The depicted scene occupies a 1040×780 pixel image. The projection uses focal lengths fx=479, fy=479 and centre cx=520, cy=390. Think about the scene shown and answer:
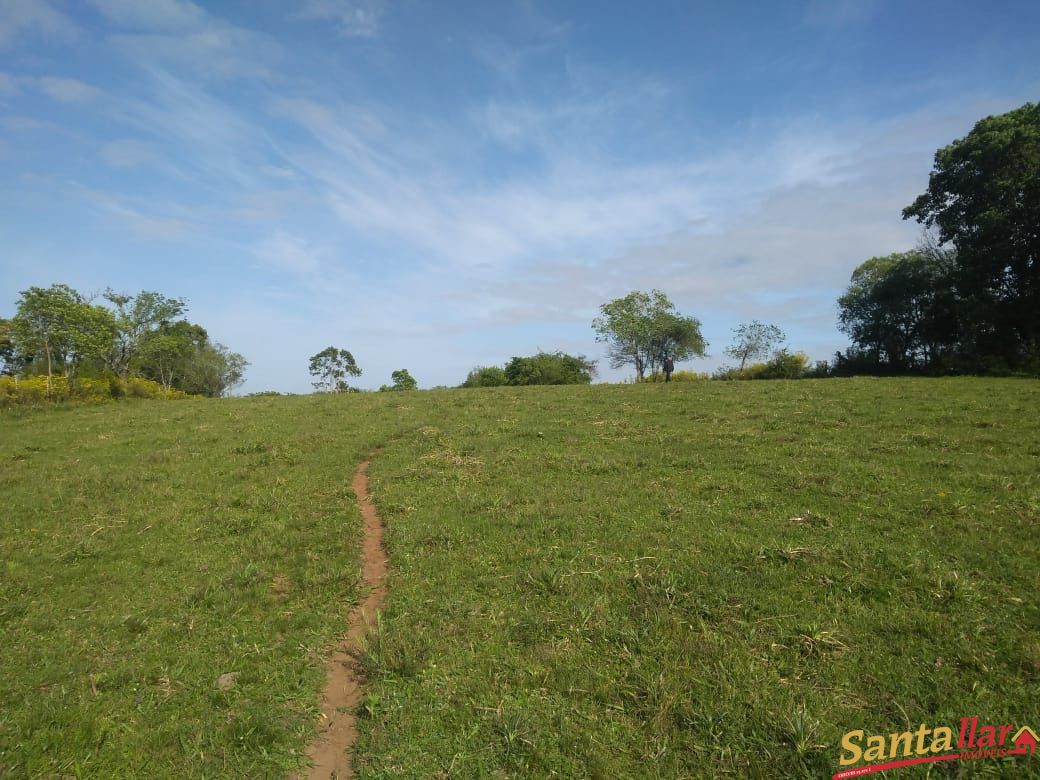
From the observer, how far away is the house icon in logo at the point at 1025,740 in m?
4.05

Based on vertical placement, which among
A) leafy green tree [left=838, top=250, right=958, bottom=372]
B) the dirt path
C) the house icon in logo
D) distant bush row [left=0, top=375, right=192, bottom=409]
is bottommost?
the dirt path

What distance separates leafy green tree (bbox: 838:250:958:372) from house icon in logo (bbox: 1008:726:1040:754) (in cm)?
4277

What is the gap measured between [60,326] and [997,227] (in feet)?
252

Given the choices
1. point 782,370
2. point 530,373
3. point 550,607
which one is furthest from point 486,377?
point 550,607

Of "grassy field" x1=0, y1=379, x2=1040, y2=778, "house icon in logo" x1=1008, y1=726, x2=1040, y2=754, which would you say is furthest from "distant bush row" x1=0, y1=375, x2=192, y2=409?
"house icon in logo" x1=1008, y1=726, x2=1040, y2=754

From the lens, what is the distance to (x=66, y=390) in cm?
3616

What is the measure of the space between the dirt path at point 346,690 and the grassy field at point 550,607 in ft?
0.59

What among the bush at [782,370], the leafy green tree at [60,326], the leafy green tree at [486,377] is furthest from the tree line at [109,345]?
the bush at [782,370]

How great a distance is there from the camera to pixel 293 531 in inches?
403

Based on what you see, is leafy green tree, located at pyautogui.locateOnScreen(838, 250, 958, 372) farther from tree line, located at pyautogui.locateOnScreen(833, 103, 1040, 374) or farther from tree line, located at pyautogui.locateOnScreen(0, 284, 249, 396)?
tree line, located at pyautogui.locateOnScreen(0, 284, 249, 396)

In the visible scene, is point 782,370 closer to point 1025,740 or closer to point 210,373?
point 1025,740

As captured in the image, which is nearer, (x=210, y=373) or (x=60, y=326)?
A: (x=60, y=326)

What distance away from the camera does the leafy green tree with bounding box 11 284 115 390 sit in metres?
43.0

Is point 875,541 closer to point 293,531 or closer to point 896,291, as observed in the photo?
point 293,531
